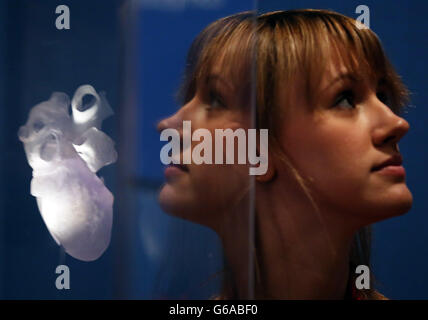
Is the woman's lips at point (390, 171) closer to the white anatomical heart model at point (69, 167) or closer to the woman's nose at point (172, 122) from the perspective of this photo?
the woman's nose at point (172, 122)

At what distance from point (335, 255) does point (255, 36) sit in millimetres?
588

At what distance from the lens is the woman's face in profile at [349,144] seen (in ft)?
4.06

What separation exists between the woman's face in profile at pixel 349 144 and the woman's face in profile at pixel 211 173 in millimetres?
207

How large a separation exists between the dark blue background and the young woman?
9 centimetres

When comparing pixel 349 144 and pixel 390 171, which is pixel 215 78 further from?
pixel 390 171

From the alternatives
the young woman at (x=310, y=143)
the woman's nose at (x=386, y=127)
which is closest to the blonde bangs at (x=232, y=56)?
the young woman at (x=310, y=143)

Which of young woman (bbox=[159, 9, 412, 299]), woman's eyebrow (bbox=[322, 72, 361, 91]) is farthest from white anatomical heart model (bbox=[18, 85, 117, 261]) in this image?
woman's eyebrow (bbox=[322, 72, 361, 91])

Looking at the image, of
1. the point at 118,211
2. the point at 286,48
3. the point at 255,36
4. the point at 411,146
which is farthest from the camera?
the point at 411,146

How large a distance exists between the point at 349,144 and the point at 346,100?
0.36ft

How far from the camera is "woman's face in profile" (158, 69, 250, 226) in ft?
3.62

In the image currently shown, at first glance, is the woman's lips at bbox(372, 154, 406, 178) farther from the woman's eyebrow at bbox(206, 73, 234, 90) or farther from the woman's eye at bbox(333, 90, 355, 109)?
the woman's eyebrow at bbox(206, 73, 234, 90)

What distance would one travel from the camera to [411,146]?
Result: 1.45 m
